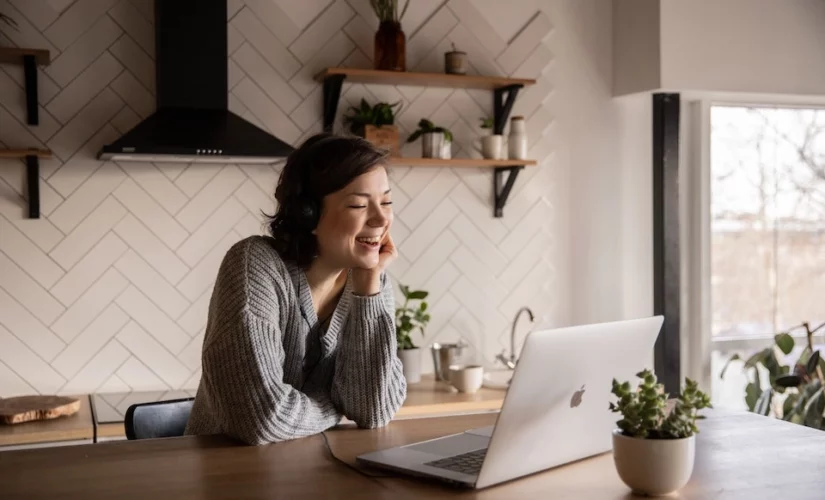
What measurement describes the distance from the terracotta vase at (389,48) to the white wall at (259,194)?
0.13 metres

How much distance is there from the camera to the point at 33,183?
121 inches

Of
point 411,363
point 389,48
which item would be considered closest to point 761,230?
point 411,363

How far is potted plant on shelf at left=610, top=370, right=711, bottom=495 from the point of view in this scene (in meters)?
1.35

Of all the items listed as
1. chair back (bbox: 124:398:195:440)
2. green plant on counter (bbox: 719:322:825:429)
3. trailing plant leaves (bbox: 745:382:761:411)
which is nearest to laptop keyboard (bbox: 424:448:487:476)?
chair back (bbox: 124:398:195:440)

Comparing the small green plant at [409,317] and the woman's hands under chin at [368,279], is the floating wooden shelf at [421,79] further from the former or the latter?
the woman's hands under chin at [368,279]

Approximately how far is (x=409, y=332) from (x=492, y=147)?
30.8 inches

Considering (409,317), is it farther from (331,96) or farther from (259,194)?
(331,96)

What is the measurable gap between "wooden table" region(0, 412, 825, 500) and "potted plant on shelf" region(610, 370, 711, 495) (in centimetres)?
4

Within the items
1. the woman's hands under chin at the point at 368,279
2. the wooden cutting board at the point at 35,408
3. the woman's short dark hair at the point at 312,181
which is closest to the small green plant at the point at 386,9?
the woman's short dark hair at the point at 312,181

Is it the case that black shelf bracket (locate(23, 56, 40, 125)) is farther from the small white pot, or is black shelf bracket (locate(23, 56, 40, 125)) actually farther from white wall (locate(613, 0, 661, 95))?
the small white pot

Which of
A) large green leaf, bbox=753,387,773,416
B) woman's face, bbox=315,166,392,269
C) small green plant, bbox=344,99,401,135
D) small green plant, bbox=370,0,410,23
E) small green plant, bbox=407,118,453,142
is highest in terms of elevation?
small green plant, bbox=370,0,410,23

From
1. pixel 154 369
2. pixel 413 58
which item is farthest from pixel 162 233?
pixel 413 58

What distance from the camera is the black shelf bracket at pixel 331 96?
3.29 m

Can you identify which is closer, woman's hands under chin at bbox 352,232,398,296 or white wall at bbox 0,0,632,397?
woman's hands under chin at bbox 352,232,398,296
